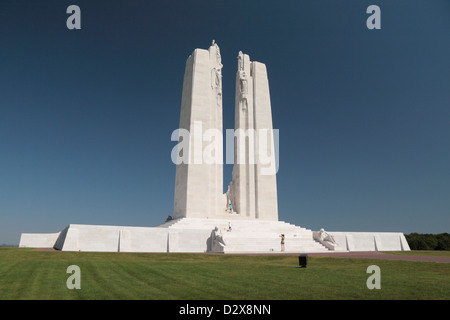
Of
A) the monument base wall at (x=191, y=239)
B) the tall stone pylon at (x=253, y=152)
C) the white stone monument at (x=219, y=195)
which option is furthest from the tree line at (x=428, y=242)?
the tall stone pylon at (x=253, y=152)

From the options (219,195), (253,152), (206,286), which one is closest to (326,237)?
(219,195)

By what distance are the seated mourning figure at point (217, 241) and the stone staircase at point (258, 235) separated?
277mm

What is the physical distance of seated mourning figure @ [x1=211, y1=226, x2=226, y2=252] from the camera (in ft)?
75.3

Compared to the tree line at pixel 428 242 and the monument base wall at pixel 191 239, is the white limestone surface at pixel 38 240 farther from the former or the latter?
the tree line at pixel 428 242

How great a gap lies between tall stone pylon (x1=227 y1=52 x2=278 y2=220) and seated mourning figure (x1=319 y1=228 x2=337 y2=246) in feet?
27.8

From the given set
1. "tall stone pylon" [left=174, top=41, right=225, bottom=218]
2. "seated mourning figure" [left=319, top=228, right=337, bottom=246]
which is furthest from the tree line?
"tall stone pylon" [left=174, top=41, right=225, bottom=218]

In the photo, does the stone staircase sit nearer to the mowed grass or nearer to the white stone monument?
the white stone monument

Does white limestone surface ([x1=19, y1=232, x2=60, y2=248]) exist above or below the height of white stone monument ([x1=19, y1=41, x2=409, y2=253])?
below

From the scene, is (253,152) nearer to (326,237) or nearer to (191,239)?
(326,237)

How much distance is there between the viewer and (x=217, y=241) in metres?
23.7

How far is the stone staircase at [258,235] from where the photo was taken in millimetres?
23469

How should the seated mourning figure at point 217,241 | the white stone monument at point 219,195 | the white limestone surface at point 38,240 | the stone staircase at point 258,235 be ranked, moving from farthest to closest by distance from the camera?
the white limestone surface at point 38,240, the white stone monument at point 219,195, the stone staircase at point 258,235, the seated mourning figure at point 217,241
